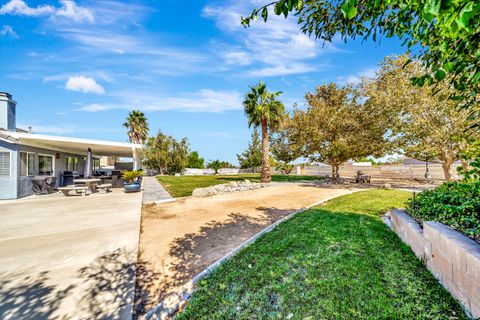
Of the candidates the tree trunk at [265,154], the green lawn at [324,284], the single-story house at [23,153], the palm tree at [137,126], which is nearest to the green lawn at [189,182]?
the tree trunk at [265,154]

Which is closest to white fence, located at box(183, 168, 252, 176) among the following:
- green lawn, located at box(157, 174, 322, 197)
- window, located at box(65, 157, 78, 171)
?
green lawn, located at box(157, 174, 322, 197)

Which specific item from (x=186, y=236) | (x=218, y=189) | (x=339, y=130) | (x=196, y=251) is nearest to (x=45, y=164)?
(x=218, y=189)

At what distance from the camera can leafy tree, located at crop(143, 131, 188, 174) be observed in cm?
3759

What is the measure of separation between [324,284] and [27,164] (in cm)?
1628

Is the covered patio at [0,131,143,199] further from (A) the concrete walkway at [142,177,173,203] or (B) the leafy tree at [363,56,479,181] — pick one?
(B) the leafy tree at [363,56,479,181]

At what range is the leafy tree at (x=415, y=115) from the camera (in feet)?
38.6

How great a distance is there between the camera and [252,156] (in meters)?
41.8

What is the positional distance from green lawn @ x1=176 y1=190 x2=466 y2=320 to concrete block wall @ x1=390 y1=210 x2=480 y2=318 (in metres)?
0.13

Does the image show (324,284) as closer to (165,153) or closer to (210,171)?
(165,153)

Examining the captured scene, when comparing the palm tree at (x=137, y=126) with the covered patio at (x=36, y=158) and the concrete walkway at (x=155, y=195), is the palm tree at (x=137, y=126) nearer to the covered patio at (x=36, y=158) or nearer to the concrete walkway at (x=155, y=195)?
the covered patio at (x=36, y=158)

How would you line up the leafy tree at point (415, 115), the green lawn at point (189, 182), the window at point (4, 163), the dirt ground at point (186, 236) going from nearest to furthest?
the dirt ground at point (186, 236) < the window at point (4, 163) < the leafy tree at point (415, 115) < the green lawn at point (189, 182)

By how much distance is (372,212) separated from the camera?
6.94m

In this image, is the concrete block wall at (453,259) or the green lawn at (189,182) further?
the green lawn at (189,182)

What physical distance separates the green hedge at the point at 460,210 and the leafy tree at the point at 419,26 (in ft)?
5.05
